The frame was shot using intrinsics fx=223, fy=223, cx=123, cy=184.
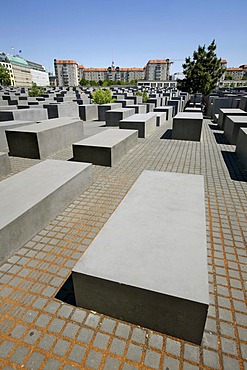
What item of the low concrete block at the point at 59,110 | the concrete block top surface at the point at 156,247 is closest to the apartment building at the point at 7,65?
the low concrete block at the point at 59,110

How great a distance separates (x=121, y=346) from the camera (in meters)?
2.57

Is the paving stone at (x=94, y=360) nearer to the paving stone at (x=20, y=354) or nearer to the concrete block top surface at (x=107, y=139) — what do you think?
the paving stone at (x=20, y=354)

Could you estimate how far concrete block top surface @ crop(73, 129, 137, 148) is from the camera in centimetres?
861

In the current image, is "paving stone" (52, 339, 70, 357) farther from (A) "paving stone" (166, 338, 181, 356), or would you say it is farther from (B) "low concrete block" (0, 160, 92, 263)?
(B) "low concrete block" (0, 160, 92, 263)

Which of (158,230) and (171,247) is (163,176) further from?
(171,247)

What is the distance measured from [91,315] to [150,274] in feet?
3.31

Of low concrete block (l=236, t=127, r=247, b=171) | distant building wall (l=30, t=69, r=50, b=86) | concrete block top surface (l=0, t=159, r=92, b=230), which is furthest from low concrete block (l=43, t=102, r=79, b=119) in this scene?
distant building wall (l=30, t=69, r=50, b=86)

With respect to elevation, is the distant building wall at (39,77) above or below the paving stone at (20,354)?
above

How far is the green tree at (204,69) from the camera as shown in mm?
25625

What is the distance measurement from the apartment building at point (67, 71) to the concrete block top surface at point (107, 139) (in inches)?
5891

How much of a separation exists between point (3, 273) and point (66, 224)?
1548 millimetres

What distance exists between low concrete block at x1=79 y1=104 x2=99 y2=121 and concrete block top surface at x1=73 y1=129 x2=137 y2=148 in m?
9.62

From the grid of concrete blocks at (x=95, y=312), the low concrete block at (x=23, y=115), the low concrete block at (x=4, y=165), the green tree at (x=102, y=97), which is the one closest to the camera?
the grid of concrete blocks at (x=95, y=312)

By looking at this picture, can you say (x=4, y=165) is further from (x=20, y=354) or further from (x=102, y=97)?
(x=102, y=97)
